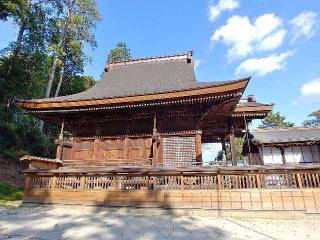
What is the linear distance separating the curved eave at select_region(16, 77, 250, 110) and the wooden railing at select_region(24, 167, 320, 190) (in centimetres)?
310

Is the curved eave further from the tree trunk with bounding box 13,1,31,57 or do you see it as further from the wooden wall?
the tree trunk with bounding box 13,1,31,57

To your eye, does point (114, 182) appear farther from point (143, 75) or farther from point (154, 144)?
point (143, 75)

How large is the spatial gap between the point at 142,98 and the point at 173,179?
12.1 ft

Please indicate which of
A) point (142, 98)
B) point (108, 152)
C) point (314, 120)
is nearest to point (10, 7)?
point (108, 152)

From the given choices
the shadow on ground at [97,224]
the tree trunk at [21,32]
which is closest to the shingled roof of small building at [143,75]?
the shadow on ground at [97,224]

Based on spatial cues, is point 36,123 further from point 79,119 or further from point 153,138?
point 153,138

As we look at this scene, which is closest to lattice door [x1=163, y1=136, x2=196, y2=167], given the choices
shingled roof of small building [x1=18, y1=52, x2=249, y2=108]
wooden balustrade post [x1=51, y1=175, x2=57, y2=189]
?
shingled roof of small building [x1=18, y1=52, x2=249, y2=108]

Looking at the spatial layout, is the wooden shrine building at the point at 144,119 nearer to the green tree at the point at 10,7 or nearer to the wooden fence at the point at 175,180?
the wooden fence at the point at 175,180

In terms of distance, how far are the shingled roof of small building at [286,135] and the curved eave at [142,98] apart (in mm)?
7395

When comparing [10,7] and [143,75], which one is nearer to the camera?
[143,75]

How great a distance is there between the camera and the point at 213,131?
51.2 feet

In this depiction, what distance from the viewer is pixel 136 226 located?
729 cm

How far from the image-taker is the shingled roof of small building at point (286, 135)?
632 inches

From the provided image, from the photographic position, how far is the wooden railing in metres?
8.91
